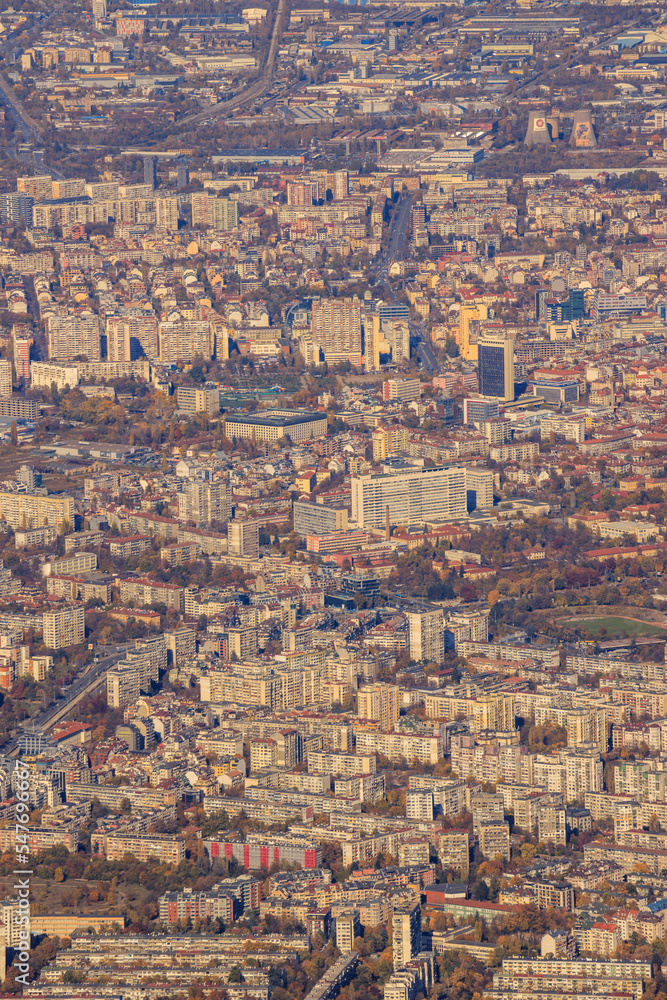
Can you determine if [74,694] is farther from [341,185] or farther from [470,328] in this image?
[341,185]

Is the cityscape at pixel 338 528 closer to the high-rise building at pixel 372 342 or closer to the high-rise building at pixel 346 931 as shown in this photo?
the high-rise building at pixel 346 931

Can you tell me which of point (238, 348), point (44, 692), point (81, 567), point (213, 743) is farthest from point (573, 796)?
point (238, 348)

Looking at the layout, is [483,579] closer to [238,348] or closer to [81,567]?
[81,567]

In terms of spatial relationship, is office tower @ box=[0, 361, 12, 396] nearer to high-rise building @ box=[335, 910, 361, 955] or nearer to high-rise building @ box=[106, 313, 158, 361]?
high-rise building @ box=[106, 313, 158, 361]

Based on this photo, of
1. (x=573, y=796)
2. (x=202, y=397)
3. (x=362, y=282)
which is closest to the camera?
(x=573, y=796)

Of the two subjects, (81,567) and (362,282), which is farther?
(362,282)

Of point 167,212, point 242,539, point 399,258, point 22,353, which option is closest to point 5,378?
point 22,353
